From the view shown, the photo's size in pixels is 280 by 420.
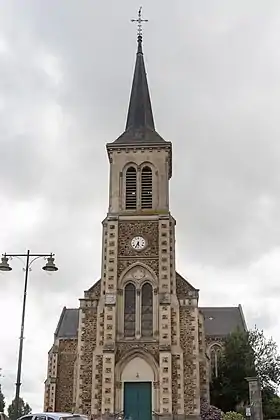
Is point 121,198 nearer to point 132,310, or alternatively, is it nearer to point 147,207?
point 147,207

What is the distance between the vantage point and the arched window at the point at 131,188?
132ft

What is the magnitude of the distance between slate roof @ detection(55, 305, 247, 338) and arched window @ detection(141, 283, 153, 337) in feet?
57.8

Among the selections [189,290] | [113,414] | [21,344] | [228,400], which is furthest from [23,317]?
[228,400]

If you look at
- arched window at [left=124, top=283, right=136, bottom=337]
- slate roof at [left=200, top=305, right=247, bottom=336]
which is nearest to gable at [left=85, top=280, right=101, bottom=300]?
arched window at [left=124, top=283, right=136, bottom=337]

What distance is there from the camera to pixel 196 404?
114 ft

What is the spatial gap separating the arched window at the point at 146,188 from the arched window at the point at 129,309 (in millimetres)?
5646

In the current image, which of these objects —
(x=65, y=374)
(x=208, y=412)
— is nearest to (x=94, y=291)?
(x=208, y=412)

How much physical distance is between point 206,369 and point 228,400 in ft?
16.2

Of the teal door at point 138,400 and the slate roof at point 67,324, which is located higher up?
the slate roof at point 67,324

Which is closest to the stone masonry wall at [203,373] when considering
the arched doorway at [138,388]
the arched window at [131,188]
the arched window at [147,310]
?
the arched doorway at [138,388]

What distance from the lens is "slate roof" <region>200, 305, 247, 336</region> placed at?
2356 inches

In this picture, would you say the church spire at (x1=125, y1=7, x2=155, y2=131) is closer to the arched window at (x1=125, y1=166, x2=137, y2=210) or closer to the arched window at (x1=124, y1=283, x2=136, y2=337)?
the arched window at (x1=125, y1=166, x2=137, y2=210)

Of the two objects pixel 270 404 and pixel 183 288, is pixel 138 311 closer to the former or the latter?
pixel 183 288

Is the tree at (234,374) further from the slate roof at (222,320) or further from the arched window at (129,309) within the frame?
the slate roof at (222,320)
